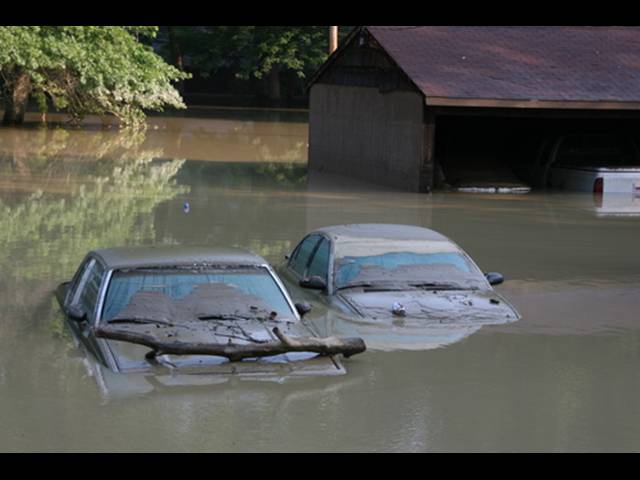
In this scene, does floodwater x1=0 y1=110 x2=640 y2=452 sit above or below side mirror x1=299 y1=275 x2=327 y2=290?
below

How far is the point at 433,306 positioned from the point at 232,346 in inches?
133

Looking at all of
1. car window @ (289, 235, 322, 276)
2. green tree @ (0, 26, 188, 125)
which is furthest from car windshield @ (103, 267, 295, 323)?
green tree @ (0, 26, 188, 125)

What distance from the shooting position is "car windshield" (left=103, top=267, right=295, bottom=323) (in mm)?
10922

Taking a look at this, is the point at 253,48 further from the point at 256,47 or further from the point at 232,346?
the point at 232,346

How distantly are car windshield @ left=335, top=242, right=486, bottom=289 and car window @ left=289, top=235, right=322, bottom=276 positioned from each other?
0.86 meters

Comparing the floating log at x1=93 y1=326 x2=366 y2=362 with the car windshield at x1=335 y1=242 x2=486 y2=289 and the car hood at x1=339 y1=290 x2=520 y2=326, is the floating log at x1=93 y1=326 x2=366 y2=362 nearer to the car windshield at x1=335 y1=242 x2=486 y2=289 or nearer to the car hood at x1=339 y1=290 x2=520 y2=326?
the car hood at x1=339 y1=290 x2=520 y2=326

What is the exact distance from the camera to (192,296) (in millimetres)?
11125

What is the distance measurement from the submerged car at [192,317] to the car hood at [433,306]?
1.65 m

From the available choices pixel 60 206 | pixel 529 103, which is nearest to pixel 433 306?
pixel 60 206

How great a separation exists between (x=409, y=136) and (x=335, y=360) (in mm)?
18652

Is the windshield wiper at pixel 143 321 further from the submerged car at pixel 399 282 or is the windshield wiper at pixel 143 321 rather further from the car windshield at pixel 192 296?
the submerged car at pixel 399 282

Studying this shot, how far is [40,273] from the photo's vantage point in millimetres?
16297

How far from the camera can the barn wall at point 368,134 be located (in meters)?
29.0

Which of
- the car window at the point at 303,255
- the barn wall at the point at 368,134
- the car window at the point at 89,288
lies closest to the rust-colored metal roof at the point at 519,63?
the barn wall at the point at 368,134
